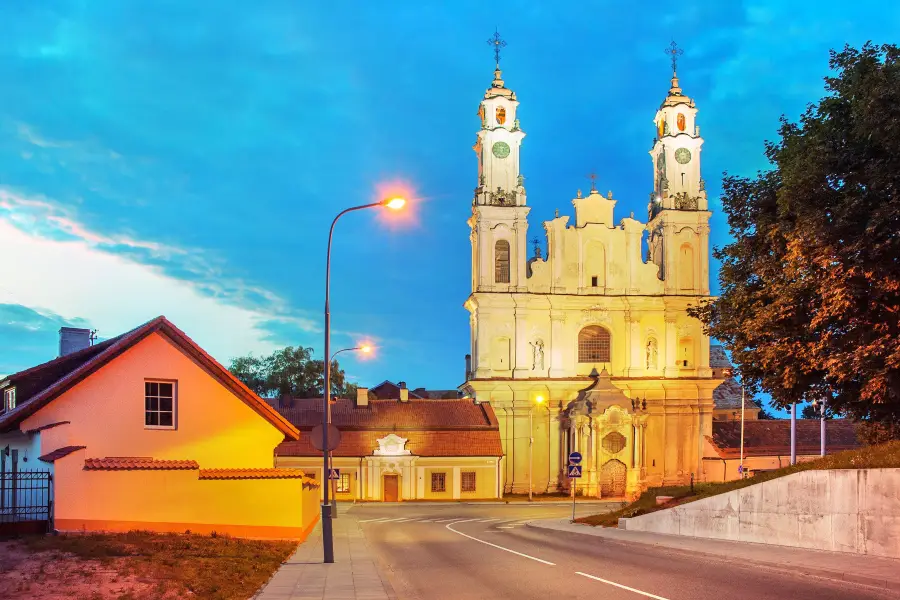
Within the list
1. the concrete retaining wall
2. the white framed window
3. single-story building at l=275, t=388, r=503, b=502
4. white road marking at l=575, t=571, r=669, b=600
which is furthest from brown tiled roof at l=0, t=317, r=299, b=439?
single-story building at l=275, t=388, r=503, b=502

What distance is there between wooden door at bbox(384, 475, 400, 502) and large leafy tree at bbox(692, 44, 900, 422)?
40401mm

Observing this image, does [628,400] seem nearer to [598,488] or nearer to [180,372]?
[598,488]

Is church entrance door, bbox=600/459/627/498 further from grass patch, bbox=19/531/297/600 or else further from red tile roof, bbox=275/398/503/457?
grass patch, bbox=19/531/297/600

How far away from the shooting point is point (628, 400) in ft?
219

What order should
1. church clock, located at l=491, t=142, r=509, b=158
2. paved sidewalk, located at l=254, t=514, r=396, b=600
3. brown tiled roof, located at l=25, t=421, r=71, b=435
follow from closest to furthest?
paved sidewalk, located at l=254, t=514, r=396, b=600, brown tiled roof, located at l=25, t=421, r=71, b=435, church clock, located at l=491, t=142, r=509, b=158

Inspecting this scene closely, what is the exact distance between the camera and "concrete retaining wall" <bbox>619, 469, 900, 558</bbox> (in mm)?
17656

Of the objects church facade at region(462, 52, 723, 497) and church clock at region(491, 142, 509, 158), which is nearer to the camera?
church facade at region(462, 52, 723, 497)

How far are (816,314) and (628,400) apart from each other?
46352 millimetres

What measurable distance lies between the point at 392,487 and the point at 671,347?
2603 centimetres

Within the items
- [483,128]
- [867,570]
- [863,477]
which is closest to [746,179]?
[863,477]

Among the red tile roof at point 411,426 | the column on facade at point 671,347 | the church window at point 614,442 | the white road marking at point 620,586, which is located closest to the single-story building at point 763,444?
the column on facade at point 671,347

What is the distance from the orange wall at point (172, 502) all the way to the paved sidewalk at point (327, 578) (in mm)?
1359

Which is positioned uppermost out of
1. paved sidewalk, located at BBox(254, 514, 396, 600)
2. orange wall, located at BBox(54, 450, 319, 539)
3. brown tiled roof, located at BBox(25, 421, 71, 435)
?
brown tiled roof, located at BBox(25, 421, 71, 435)

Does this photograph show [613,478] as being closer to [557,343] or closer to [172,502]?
[557,343]
